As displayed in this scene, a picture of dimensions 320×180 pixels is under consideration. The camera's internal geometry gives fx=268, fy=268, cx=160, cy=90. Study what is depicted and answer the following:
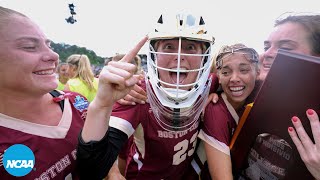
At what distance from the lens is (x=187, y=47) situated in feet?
5.09

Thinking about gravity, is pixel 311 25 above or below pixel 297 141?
above

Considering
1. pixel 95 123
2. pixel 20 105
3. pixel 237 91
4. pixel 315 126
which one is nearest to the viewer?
pixel 315 126

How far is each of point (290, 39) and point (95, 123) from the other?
3.69 feet

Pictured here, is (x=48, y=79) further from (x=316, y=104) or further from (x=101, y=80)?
(x=316, y=104)

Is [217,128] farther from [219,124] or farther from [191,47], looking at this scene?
[191,47]

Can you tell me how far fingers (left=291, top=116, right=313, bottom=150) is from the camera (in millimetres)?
1099

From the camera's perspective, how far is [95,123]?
3.94 feet

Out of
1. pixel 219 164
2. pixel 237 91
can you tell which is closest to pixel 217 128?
pixel 219 164

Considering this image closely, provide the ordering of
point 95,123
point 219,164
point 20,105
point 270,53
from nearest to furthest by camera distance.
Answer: point 95,123 < point 20,105 < point 219,164 < point 270,53

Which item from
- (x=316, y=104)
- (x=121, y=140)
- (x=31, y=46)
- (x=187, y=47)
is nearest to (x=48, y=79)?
(x=31, y=46)

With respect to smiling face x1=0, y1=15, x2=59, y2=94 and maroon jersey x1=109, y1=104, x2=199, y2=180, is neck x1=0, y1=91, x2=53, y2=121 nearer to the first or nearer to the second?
smiling face x1=0, y1=15, x2=59, y2=94

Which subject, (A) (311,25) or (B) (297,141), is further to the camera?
(A) (311,25)

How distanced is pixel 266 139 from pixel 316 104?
1.25ft

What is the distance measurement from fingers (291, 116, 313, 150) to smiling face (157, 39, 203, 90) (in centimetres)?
58
